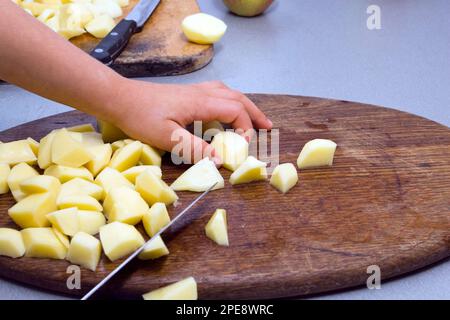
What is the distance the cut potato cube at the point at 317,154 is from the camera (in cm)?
135

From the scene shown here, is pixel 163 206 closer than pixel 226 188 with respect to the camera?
Yes

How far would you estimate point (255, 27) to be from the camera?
2.24m

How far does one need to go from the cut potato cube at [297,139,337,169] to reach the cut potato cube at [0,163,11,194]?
0.64 metres

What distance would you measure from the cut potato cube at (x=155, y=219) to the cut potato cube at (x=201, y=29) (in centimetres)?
87

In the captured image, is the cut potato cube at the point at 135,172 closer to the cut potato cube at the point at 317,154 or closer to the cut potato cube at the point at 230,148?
the cut potato cube at the point at 230,148

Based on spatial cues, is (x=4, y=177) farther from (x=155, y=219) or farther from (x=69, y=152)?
(x=155, y=219)

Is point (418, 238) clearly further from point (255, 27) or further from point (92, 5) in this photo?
point (92, 5)

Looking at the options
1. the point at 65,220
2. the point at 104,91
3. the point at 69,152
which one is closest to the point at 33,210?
the point at 65,220

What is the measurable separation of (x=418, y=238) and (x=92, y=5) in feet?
4.73

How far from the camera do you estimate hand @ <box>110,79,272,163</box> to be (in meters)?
1.34

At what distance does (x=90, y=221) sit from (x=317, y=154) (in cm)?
53

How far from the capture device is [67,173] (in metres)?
1.27

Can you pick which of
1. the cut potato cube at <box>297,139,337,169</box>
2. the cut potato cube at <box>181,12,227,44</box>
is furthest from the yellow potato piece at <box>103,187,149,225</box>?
the cut potato cube at <box>181,12,227,44</box>

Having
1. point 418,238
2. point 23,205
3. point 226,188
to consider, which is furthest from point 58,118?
point 418,238
